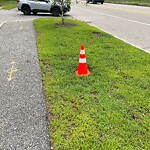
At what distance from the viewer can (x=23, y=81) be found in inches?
193

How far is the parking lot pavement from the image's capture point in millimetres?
2988

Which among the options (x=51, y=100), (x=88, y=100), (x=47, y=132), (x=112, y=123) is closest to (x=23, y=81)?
(x=51, y=100)

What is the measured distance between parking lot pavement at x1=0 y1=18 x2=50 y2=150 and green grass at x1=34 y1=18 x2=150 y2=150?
17cm

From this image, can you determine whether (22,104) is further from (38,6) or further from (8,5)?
(8,5)

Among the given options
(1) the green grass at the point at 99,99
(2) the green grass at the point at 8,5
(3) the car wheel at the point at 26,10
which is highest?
(1) the green grass at the point at 99,99

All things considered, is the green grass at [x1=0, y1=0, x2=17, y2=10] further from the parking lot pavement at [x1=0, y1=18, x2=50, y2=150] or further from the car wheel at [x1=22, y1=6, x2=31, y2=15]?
the parking lot pavement at [x1=0, y1=18, x2=50, y2=150]

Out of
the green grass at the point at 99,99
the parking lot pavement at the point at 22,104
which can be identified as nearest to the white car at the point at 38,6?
the green grass at the point at 99,99

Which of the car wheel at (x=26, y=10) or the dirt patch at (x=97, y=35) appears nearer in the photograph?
the dirt patch at (x=97, y=35)

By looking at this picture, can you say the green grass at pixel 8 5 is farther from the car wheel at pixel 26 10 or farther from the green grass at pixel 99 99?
the green grass at pixel 99 99

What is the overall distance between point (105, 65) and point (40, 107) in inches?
102

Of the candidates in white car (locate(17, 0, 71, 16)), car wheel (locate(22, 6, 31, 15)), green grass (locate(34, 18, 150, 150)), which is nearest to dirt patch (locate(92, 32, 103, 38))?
green grass (locate(34, 18, 150, 150))

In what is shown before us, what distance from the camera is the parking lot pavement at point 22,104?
299cm

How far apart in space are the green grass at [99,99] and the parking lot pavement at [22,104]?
17 cm

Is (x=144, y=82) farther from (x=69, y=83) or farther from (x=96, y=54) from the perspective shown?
(x=96, y=54)
